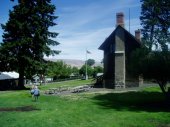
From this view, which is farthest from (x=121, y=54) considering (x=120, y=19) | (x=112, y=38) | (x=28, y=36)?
(x=28, y=36)

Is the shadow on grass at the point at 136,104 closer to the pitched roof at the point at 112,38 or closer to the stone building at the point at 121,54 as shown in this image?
the stone building at the point at 121,54

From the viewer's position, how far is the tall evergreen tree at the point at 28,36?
5162 centimetres

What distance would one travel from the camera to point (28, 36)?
175ft

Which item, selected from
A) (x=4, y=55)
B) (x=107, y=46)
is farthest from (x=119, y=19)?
(x=4, y=55)

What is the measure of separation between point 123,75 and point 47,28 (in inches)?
611

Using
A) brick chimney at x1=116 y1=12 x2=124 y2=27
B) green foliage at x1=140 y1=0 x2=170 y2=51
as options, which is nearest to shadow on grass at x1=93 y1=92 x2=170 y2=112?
A: green foliage at x1=140 y1=0 x2=170 y2=51

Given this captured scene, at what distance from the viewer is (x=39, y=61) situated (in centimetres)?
5353

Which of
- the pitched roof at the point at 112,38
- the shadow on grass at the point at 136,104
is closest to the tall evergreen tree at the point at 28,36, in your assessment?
the pitched roof at the point at 112,38

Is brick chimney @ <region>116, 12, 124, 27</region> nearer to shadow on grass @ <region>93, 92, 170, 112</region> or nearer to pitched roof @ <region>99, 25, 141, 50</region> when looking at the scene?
pitched roof @ <region>99, 25, 141, 50</region>

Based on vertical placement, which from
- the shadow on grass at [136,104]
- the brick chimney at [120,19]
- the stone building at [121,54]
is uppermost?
the brick chimney at [120,19]

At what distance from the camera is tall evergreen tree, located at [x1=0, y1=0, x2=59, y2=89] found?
169ft

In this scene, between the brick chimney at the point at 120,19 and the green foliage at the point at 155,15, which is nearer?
the green foliage at the point at 155,15

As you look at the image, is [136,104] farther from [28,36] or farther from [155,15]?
[28,36]

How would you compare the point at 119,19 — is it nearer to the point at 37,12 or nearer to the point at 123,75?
the point at 123,75
